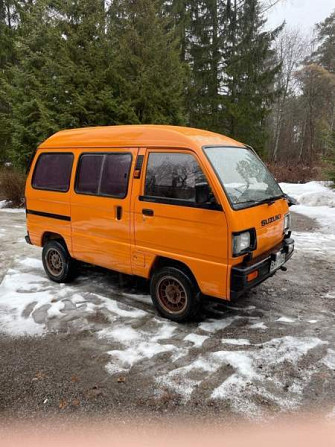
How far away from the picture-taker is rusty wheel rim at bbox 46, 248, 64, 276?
533 cm

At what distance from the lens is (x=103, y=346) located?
11.8 feet

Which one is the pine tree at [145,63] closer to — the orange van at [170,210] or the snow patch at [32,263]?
the snow patch at [32,263]

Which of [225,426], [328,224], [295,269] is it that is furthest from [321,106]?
[225,426]

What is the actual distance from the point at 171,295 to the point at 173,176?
146 cm

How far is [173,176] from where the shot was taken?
387 cm

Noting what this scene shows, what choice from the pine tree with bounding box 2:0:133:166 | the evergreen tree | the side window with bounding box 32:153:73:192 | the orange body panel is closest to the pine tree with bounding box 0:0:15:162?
the pine tree with bounding box 2:0:133:166

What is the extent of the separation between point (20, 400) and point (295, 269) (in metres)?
4.75

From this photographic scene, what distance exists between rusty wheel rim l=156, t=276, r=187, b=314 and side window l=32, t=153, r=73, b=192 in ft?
6.80

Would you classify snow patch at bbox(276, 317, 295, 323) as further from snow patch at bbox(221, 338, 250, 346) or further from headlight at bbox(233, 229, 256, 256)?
headlight at bbox(233, 229, 256, 256)

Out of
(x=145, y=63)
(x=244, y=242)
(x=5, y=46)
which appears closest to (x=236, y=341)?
(x=244, y=242)

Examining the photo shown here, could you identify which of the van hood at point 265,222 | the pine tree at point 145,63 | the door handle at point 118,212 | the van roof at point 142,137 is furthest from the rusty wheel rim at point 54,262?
the pine tree at point 145,63

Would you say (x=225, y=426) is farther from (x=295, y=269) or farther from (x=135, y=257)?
(x=295, y=269)

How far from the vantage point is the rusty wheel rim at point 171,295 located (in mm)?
4001

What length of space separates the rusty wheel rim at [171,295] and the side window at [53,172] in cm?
207
